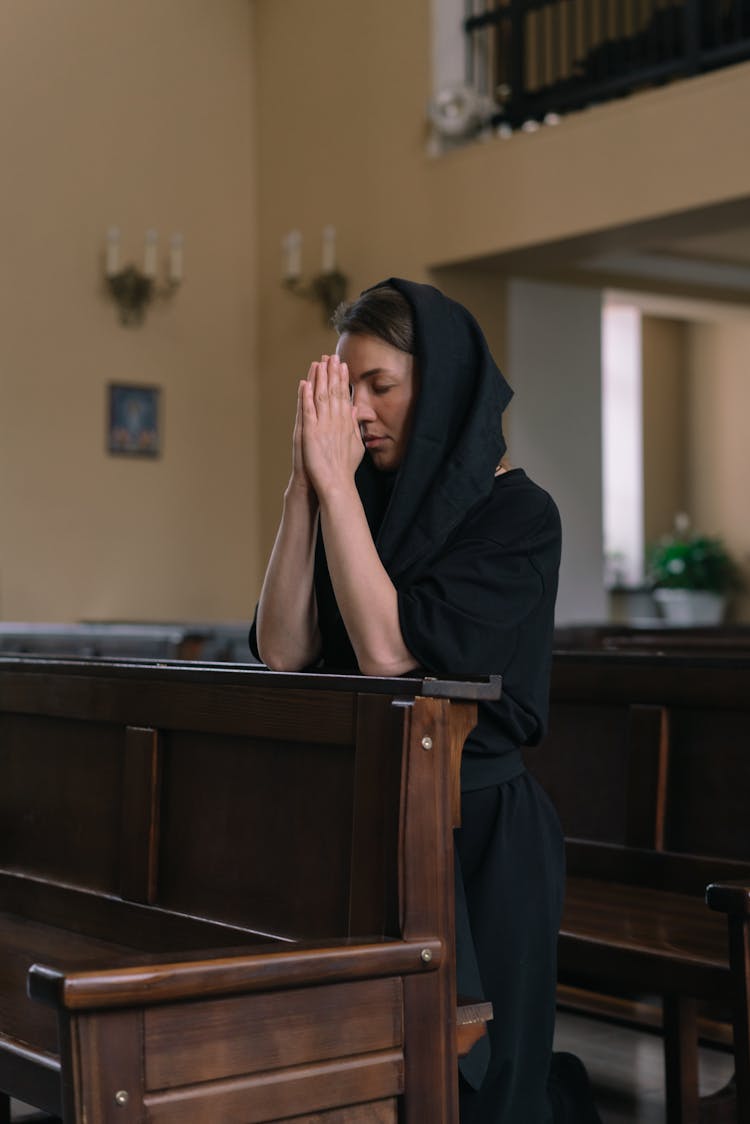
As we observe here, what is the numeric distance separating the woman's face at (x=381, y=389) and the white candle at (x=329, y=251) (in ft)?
21.3

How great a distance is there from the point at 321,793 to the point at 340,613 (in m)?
0.28

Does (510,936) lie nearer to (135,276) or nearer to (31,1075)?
(31,1075)

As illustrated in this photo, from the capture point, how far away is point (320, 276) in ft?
28.3

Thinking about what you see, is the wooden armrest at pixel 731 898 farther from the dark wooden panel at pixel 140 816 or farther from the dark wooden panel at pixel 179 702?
the dark wooden panel at pixel 140 816

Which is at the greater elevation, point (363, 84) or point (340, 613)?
point (363, 84)

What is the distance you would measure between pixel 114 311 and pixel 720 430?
6494mm

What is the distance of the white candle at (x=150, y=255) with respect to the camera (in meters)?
8.62

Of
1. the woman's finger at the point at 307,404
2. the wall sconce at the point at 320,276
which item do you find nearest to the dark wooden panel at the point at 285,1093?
the woman's finger at the point at 307,404

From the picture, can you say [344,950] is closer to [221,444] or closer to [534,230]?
[534,230]

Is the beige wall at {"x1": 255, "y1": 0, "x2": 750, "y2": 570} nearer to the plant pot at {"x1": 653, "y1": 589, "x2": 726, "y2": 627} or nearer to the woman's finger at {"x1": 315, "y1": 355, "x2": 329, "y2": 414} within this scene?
the plant pot at {"x1": 653, "y1": 589, "x2": 726, "y2": 627}

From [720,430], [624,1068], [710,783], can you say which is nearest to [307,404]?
[710,783]

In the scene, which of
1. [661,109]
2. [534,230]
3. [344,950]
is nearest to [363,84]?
[534,230]

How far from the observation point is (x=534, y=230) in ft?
25.1

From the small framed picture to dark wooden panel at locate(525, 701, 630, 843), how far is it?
5594 mm
